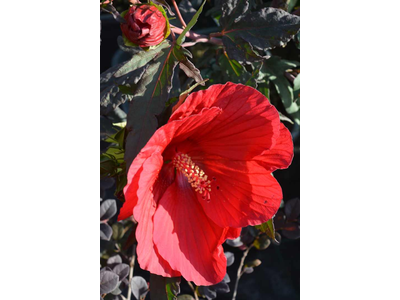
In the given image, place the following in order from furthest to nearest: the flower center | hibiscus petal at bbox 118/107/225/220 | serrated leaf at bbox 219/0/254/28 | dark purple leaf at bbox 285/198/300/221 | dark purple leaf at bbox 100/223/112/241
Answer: dark purple leaf at bbox 285/198/300/221
dark purple leaf at bbox 100/223/112/241
serrated leaf at bbox 219/0/254/28
the flower center
hibiscus petal at bbox 118/107/225/220

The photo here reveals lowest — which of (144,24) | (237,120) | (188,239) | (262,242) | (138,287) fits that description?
(262,242)

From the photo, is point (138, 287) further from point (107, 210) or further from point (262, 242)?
point (262, 242)

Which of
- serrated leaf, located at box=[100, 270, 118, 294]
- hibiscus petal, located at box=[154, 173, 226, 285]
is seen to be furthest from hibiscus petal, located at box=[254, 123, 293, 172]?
serrated leaf, located at box=[100, 270, 118, 294]

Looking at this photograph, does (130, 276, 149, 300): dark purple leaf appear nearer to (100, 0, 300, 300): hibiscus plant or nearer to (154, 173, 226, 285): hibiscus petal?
(100, 0, 300, 300): hibiscus plant

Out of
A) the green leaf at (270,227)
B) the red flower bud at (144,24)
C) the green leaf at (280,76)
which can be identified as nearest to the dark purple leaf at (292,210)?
the green leaf at (280,76)

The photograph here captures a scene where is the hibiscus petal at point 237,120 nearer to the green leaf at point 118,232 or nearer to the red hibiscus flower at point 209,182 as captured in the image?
the red hibiscus flower at point 209,182

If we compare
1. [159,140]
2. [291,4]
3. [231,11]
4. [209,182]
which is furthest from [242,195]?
[291,4]
